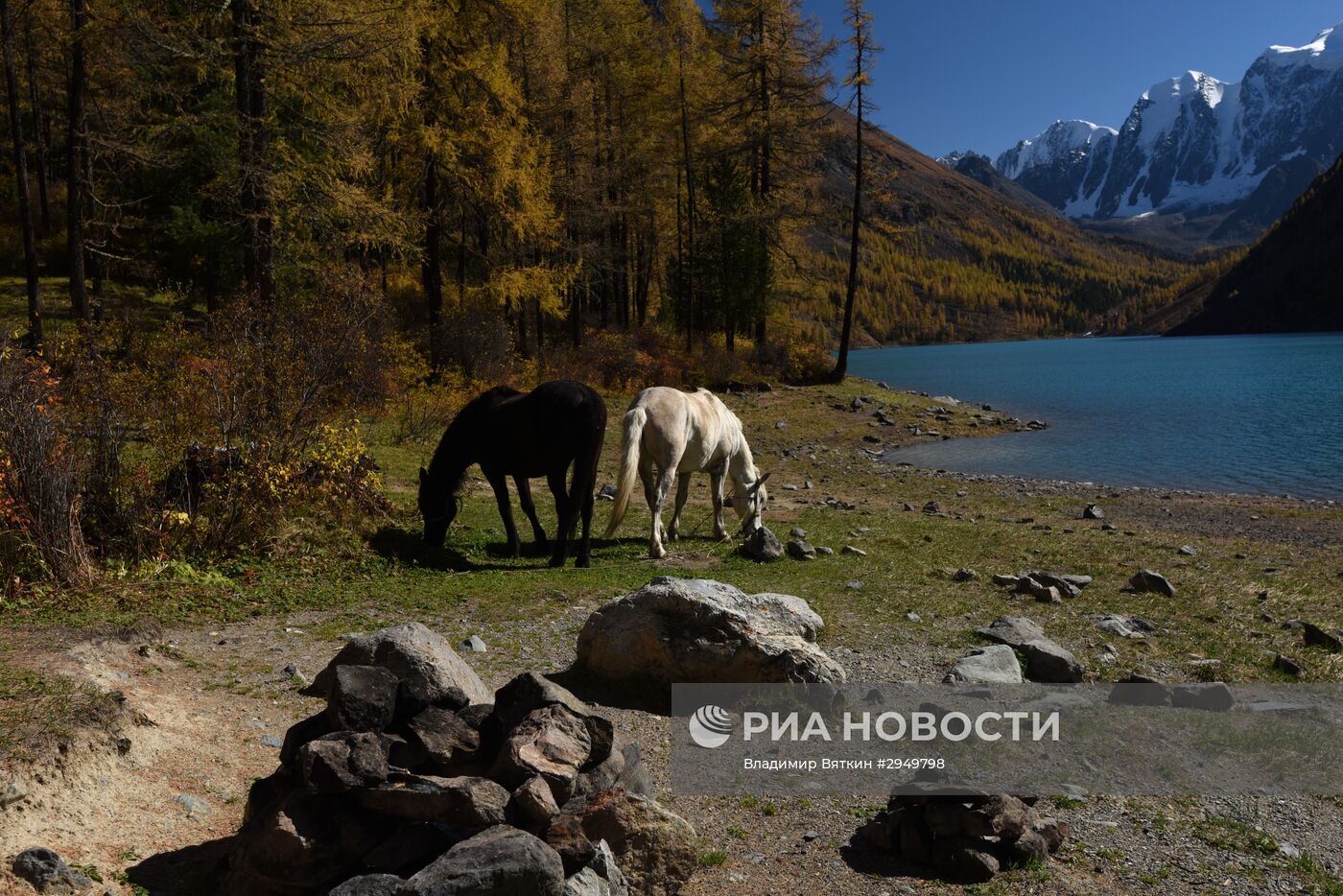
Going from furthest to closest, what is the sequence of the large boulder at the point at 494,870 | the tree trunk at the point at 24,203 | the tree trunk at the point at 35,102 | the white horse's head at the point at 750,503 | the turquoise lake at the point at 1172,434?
the tree trunk at the point at 35,102, the turquoise lake at the point at 1172,434, the tree trunk at the point at 24,203, the white horse's head at the point at 750,503, the large boulder at the point at 494,870

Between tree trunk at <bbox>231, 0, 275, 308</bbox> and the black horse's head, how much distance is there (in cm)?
702

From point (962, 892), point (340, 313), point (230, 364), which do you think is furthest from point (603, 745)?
point (340, 313)

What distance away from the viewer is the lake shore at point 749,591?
17.0 ft

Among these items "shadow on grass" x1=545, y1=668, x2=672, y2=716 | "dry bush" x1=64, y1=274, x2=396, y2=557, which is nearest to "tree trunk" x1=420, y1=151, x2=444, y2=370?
"dry bush" x1=64, y1=274, x2=396, y2=557

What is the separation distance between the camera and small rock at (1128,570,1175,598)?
11.9 m

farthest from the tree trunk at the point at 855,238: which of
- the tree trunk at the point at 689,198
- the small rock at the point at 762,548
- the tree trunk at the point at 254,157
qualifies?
the small rock at the point at 762,548

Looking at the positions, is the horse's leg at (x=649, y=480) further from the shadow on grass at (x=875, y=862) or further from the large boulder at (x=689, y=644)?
the shadow on grass at (x=875, y=862)

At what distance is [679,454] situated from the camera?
1359cm

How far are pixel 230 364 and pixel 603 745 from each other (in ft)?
30.0

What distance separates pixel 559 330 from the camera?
43.9m

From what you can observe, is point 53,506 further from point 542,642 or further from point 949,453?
point 949,453

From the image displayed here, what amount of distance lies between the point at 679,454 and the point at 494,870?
973cm

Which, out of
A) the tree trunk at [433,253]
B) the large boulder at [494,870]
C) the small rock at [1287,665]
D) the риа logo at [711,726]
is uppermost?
the tree trunk at [433,253]

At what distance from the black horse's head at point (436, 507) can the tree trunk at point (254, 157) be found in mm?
7023
